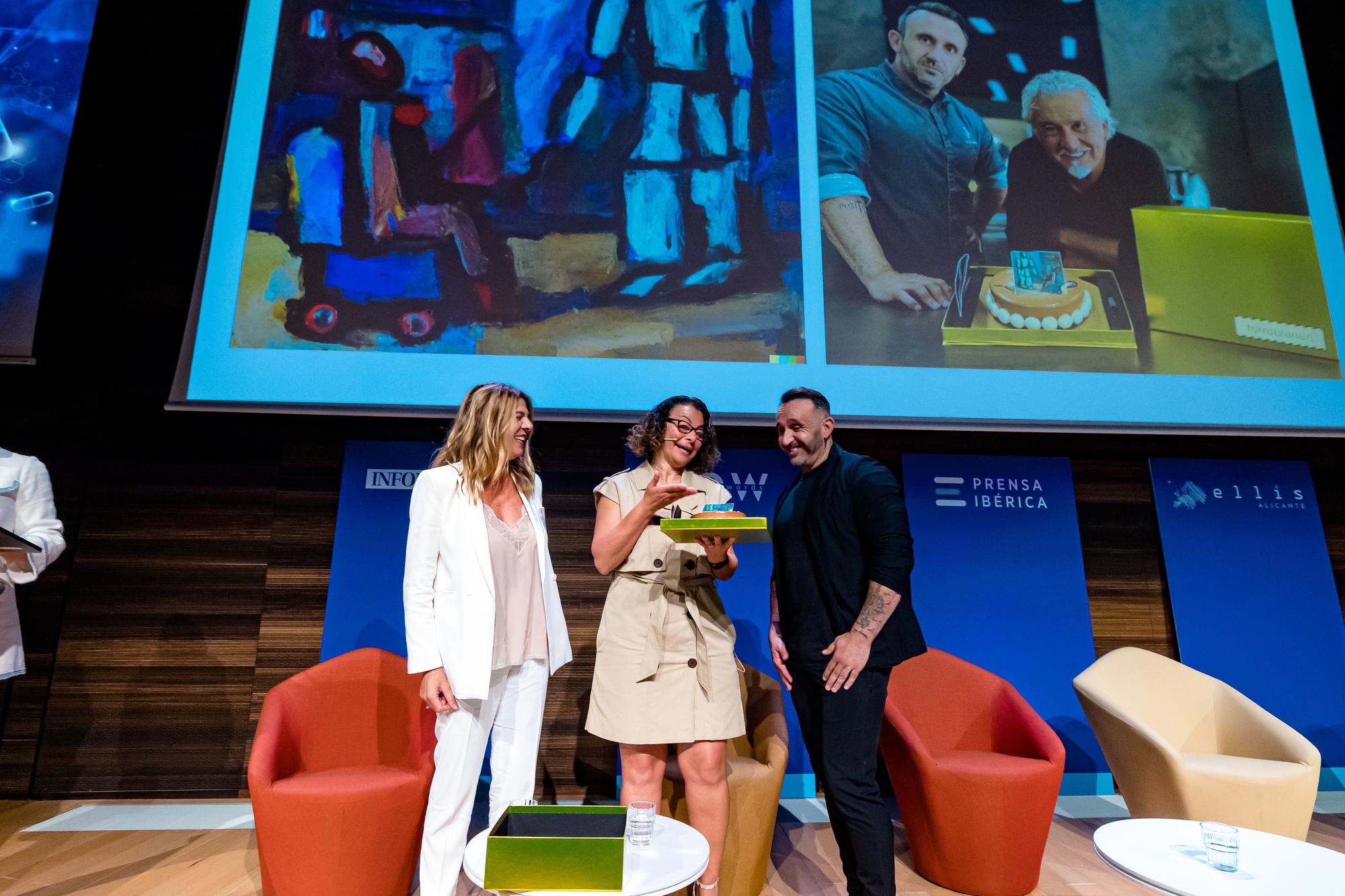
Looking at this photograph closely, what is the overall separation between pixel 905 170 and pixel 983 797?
8.36 feet

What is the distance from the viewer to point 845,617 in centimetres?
211

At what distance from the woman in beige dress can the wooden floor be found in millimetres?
700

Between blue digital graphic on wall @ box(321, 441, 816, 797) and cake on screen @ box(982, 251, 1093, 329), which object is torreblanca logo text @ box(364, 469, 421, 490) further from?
cake on screen @ box(982, 251, 1093, 329)

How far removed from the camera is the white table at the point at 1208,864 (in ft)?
4.60

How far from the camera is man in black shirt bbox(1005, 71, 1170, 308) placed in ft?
11.1

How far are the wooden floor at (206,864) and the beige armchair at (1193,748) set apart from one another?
34 centimetres

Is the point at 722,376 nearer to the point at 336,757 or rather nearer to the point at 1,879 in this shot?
the point at 336,757

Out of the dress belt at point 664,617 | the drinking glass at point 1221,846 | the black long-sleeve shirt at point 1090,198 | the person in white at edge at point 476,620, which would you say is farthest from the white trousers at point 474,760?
the black long-sleeve shirt at point 1090,198

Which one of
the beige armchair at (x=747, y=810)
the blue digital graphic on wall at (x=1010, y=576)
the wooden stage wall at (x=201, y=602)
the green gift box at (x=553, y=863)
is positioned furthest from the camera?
the blue digital graphic on wall at (x=1010, y=576)

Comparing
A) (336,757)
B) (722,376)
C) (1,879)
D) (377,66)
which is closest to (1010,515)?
(722,376)

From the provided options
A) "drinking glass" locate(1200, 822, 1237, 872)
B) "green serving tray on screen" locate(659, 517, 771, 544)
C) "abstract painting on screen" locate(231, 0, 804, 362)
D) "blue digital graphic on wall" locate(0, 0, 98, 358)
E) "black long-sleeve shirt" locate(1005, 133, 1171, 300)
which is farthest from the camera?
"black long-sleeve shirt" locate(1005, 133, 1171, 300)

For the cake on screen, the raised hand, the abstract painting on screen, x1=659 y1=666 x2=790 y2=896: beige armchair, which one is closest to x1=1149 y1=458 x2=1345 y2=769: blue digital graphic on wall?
the cake on screen

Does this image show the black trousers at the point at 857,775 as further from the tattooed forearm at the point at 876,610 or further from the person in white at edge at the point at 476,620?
the person in white at edge at the point at 476,620

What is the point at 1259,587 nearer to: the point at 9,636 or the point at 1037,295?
the point at 1037,295
